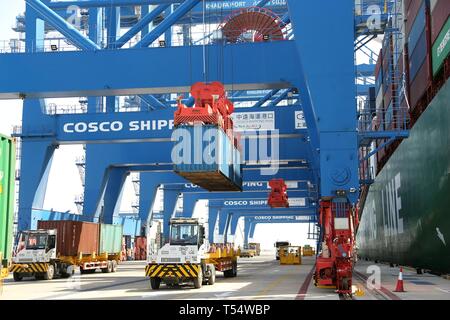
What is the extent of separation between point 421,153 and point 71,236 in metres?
14.7

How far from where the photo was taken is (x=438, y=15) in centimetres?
1916

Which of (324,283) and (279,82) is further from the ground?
(279,82)

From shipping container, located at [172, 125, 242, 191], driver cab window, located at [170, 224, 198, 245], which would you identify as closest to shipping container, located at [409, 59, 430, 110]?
shipping container, located at [172, 125, 242, 191]

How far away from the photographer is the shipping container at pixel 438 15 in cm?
1792

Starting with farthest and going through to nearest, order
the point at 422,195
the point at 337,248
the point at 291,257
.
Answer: the point at 291,257
the point at 422,195
the point at 337,248

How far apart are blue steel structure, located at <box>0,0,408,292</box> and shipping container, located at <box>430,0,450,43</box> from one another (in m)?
1.72

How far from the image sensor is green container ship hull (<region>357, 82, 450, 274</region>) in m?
17.4

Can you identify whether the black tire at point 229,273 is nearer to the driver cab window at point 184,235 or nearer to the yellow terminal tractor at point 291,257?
the driver cab window at point 184,235

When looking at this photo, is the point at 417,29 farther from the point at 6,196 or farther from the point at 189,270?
the point at 6,196

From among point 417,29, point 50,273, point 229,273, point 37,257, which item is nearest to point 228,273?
point 229,273

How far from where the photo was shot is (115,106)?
31391mm
